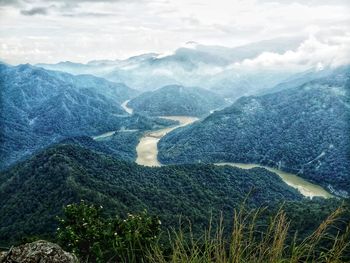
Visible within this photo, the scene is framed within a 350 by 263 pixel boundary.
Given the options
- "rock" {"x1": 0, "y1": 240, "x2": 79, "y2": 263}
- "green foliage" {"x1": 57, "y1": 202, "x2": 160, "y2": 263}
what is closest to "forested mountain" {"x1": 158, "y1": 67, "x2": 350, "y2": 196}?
"green foliage" {"x1": 57, "y1": 202, "x2": 160, "y2": 263}

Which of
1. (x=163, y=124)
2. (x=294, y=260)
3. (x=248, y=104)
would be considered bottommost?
(x=163, y=124)

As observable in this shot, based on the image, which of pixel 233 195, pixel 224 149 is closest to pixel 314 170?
pixel 224 149

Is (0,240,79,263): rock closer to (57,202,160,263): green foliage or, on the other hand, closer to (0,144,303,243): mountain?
(57,202,160,263): green foliage

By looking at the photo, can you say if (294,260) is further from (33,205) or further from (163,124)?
(163,124)

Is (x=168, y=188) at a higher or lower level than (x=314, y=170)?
higher

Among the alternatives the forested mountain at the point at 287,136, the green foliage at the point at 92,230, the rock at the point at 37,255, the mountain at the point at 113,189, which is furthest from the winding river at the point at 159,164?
the rock at the point at 37,255

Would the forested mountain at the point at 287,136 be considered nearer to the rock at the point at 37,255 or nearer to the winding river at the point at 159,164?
the winding river at the point at 159,164
